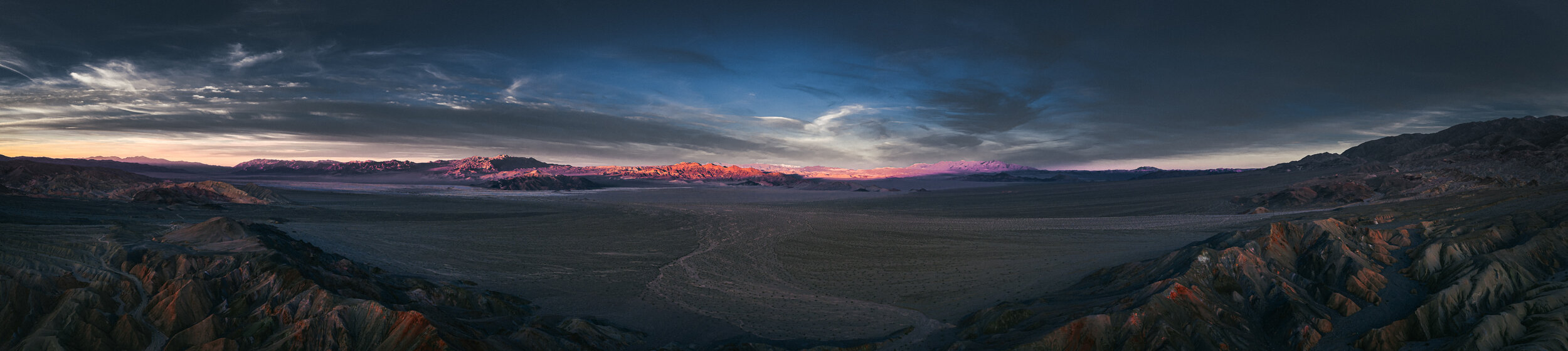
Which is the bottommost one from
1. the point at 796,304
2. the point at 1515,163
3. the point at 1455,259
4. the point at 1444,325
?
the point at 796,304

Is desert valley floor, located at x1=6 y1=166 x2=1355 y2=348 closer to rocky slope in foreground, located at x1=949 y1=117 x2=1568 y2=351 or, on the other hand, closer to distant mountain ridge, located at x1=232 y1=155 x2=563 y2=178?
rocky slope in foreground, located at x1=949 y1=117 x2=1568 y2=351

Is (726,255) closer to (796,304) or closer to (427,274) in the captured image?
(796,304)

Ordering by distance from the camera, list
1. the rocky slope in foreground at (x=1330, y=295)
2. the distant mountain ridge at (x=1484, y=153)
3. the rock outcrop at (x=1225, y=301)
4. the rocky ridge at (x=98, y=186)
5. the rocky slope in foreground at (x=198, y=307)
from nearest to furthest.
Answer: the rocky slope in foreground at (x=198, y=307) < the rocky slope in foreground at (x=1330, y=295) < the rock outcrop at (x=1225, y=301) < the rocky ridge at (x=98, y=186) < the distant mountain ridge at (x=1484, y=153)

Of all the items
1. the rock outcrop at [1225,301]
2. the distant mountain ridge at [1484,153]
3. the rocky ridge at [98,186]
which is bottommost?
the rock outcrop at [1225,301]

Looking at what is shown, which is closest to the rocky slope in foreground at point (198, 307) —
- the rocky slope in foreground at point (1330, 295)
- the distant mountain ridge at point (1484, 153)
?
the rocky slope in foreground at point (1330, 295)

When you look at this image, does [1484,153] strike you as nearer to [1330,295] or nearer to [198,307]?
[1330,295]

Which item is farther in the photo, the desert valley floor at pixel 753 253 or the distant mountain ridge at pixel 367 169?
the distant mountain ridge at pixel 367 169

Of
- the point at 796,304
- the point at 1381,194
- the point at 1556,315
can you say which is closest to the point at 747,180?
the point at 1381,194

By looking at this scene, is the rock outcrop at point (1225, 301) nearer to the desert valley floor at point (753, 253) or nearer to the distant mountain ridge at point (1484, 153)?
the desert valley floor at point (753, 253)
